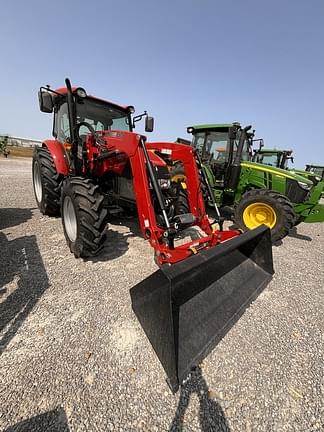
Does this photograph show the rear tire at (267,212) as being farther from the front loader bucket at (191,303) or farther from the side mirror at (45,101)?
the side mirror at (45,101)

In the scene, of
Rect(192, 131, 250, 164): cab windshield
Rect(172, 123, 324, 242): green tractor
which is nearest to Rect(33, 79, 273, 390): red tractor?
Rect(172, 123, 324, 242): green tractor

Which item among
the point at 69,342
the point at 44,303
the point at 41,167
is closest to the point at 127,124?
the point at 41,167

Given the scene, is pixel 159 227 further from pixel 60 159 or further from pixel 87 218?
pixel 60 159

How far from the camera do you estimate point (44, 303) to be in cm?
220

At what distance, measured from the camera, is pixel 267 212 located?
169 inches

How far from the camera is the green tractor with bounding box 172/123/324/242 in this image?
413 centimetres

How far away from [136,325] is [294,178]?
14.4ft

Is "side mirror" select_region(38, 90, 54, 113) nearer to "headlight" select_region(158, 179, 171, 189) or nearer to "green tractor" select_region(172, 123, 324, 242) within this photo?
"headlight" select_region(158, 179, 171, 189)

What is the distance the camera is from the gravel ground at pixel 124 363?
4.41 feet

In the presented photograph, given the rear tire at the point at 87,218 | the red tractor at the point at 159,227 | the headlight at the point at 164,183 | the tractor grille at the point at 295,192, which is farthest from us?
the tractor grille at the point at 295,192

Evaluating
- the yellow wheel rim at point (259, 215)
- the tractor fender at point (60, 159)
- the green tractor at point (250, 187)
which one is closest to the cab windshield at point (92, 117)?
the tractor fender at point (60, 159)

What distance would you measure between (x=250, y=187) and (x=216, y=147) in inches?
64.4

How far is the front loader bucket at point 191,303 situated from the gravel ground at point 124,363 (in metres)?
0.14

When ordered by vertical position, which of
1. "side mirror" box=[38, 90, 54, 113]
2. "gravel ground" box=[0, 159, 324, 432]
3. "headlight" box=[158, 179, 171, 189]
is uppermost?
"side mirror" box=[38, 90, 54, 113]
